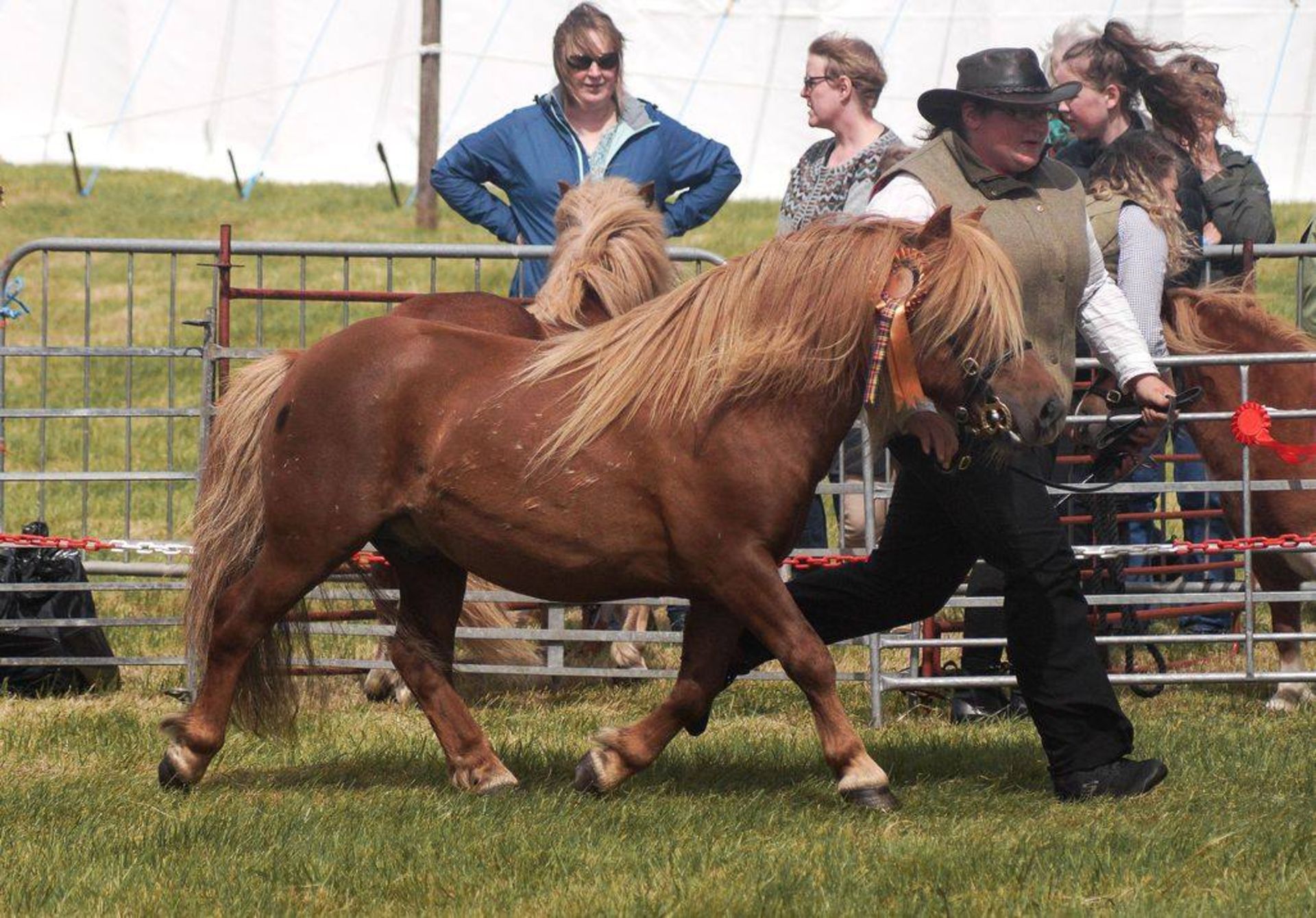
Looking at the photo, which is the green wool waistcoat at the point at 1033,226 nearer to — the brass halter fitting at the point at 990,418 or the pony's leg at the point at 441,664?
the brass halter fitting at the point at 990,418

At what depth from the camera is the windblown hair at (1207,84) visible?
7.72 meters

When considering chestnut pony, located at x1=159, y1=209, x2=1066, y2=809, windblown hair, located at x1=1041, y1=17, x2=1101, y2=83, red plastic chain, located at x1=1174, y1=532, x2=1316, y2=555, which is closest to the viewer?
chestnut pony, located at x1=159, y1=209, x2=1066, y2=809

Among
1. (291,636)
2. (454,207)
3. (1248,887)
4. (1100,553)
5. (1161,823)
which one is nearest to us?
(1248,887)

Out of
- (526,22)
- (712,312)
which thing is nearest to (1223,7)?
(526,22)

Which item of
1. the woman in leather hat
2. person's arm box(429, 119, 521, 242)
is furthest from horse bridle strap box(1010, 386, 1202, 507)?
person's arm box(429, 119, 521, 242)

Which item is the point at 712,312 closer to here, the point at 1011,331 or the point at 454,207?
the point at 1011,331

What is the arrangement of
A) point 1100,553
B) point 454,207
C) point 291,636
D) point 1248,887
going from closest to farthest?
point 1248,887 → point 291,636 → point 1100,553 → point 454,207

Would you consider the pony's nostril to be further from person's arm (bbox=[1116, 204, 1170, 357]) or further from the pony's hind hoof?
the pony's hind hoof

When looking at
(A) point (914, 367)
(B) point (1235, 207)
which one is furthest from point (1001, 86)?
(B) point (1235, 207)

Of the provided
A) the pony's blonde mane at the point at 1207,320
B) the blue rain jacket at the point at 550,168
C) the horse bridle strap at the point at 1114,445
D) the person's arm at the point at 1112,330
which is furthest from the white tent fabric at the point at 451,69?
the person's arm at the point at 1112,330

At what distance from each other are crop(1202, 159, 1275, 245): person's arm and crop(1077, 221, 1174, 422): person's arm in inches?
116

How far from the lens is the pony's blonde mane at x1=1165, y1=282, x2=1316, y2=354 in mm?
7340

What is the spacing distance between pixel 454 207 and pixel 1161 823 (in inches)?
Result: 186

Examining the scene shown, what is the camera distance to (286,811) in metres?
4.89
